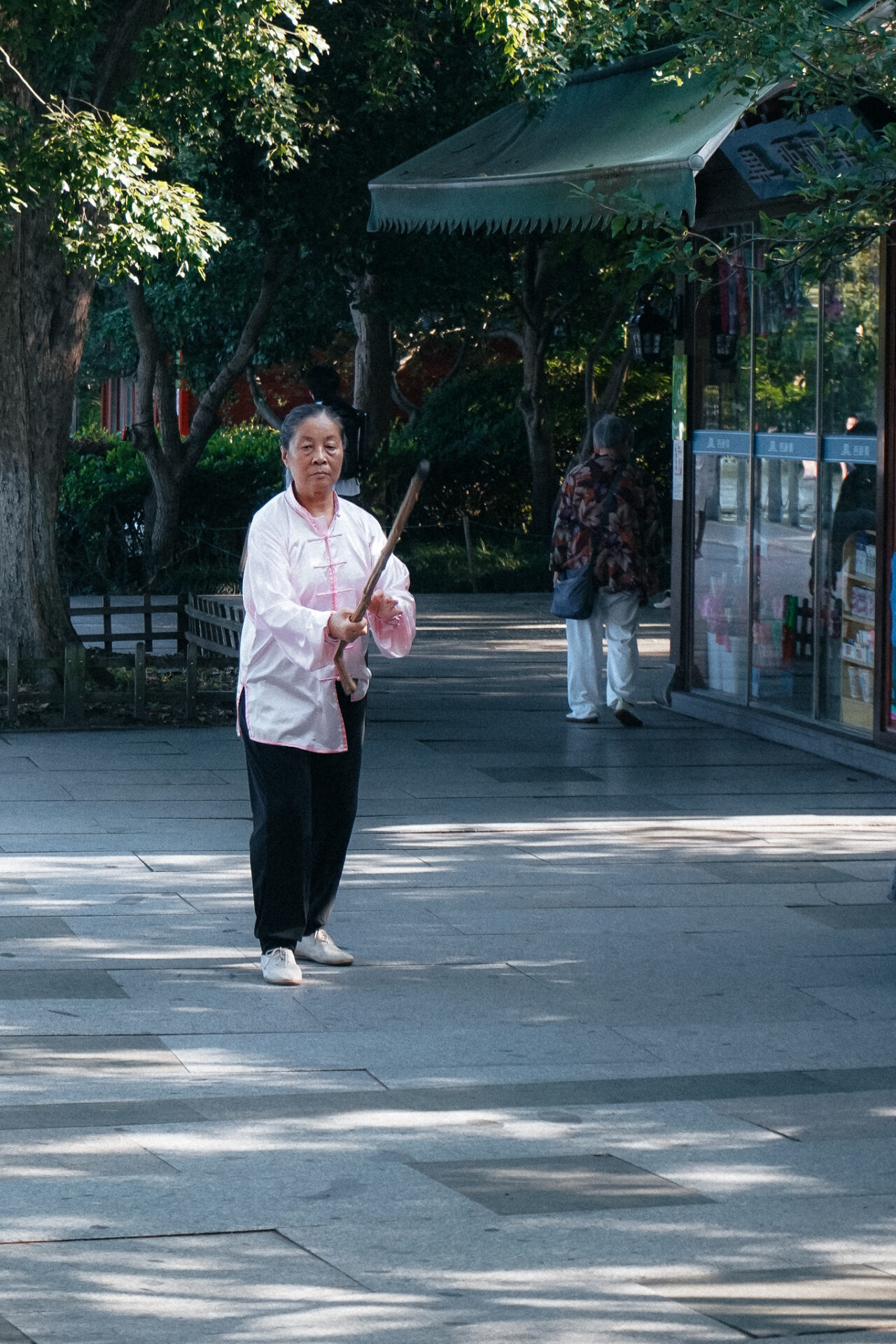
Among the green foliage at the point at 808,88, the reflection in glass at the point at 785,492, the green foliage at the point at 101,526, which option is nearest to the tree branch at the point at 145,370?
the green foliage at the point at 101,526

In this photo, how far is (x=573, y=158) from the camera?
11656mm

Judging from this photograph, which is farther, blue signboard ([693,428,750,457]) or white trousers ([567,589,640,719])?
blue signboard ([693,428,750,457])

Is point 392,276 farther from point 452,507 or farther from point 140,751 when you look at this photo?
point 140,751

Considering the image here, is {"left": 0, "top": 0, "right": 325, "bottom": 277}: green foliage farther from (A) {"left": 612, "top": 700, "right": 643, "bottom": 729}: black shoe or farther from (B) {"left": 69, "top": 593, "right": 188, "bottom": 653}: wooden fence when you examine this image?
(A) {"left": 612, "top": 700, "right": 643, "bottom": 729}: black shoe

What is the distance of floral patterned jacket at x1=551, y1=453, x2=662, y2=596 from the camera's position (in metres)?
11.7

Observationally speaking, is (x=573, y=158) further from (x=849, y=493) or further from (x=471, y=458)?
(x=471, y=458)

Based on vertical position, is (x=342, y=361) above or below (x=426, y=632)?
above

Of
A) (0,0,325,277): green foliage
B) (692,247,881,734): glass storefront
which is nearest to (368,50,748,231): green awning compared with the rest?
(692,247,881,734): glass storefront

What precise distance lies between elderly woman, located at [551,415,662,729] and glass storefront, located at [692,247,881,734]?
650 mm

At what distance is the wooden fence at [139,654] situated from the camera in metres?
11.8

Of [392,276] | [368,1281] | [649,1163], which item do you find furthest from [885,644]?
[392,276]

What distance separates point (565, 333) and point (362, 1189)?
75.4ft

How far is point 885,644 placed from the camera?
10430 mm

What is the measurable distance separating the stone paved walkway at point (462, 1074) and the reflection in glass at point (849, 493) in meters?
1.21
